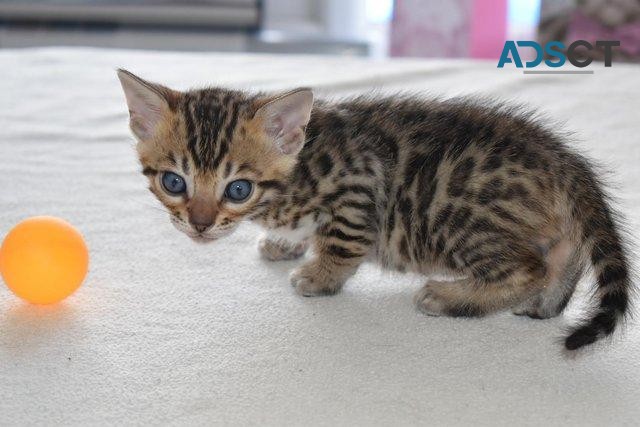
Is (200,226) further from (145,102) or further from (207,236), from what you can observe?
(145,102)

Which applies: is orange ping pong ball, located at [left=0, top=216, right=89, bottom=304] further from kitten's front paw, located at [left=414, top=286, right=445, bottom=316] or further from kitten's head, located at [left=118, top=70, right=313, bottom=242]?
kitten's front paw, located at [left=414, top=286, right=445, bottom=316]

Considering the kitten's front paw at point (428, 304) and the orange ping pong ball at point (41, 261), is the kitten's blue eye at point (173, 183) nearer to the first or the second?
the orange ping pong ball at point (41, 261)

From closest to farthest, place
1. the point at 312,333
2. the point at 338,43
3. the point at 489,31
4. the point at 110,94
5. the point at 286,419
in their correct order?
the point at 286,419, the point at 312,333, the point at 110,94, the point at 489,31, the point at 338,43

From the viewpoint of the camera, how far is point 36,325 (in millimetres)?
1560

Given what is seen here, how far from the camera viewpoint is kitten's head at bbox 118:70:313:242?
64.6 inches

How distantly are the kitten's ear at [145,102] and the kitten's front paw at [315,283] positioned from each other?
1.39ft

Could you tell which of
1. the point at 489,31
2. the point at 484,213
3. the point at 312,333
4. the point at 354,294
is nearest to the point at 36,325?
the point at 312,333

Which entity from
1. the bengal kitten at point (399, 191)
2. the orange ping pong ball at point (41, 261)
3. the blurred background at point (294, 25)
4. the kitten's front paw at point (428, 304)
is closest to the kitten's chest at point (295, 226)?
the bengal kitten at point (399, 191)

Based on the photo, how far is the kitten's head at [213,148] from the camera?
1.64 metres

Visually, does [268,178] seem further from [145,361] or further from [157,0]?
[157,0]

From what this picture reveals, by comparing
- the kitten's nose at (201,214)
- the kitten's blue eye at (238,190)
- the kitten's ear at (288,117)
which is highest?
the kitten's ear at (288,117)

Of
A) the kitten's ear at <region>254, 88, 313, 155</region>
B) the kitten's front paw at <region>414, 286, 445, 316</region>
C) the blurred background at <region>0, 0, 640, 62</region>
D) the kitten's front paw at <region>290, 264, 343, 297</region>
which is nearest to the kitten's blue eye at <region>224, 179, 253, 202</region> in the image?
the kitten's ear at <region>254, 88, 313, 155</region>

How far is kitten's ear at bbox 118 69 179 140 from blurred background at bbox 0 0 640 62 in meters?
3.41

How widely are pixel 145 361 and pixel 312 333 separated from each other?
0.30m
